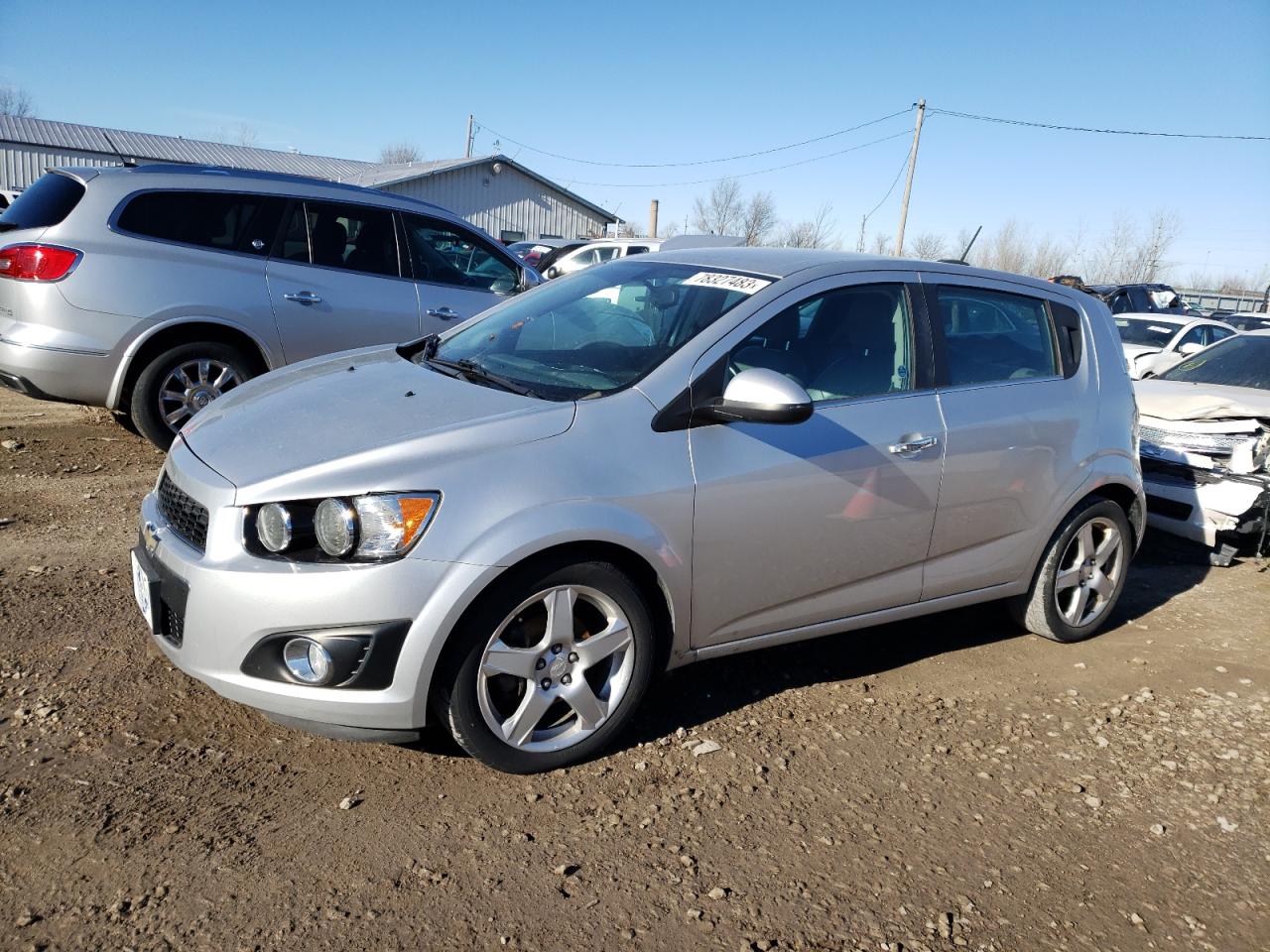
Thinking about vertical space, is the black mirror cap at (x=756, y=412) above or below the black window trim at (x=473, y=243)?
below

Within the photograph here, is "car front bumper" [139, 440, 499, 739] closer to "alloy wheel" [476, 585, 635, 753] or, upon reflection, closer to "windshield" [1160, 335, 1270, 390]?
"alloy wheel" [476, 585, 635, 753]

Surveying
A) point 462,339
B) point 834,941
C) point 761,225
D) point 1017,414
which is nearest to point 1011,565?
point 1017,414

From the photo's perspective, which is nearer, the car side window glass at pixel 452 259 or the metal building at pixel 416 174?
the car side window glass at pixel 452 259

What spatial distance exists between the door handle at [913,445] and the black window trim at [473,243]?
3.95m

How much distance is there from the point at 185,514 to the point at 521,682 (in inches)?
46.4

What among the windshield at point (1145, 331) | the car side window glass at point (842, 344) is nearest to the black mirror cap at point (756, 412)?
the car side window glass at point (842, 344)

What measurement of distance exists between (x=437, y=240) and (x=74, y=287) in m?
2.48

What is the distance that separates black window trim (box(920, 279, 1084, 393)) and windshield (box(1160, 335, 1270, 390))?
3.71 metres

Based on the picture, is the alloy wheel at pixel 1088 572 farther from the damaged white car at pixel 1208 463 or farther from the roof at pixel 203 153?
the roof at pixel 203 153

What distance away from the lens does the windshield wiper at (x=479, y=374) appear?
11.4ft

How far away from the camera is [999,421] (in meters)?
4.16

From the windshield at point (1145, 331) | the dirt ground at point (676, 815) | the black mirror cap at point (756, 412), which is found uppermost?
the windshield at point (1145, 331)

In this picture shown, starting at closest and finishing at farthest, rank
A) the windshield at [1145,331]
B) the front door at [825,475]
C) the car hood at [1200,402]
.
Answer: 1. the front door at [825,475]
2. the car hood at [1200,402]
3. the windshield at [1145,331]

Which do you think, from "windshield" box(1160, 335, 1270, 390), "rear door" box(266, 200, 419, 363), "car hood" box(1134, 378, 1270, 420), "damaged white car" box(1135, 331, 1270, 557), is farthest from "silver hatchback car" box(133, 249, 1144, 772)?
"windshield" box(1160, 335, 1270, 390)
